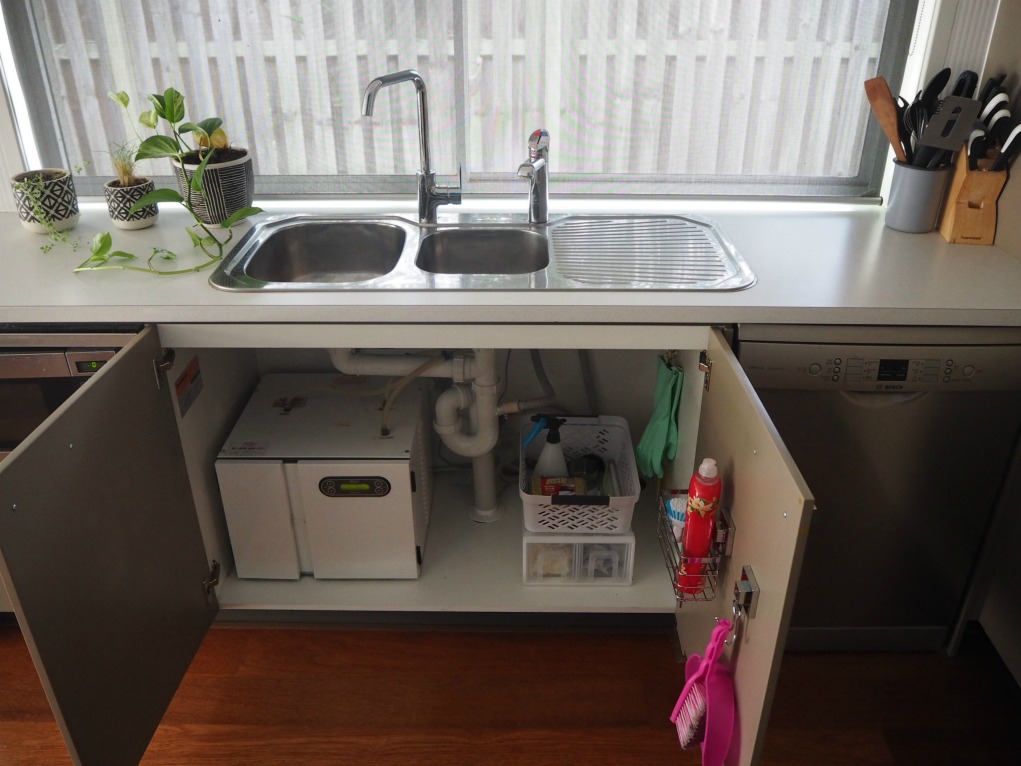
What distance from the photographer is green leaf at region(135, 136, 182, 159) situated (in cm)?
180

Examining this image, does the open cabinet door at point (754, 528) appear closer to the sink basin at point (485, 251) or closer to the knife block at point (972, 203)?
the sink basin at point (485, 251)

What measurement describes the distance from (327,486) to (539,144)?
0.88m

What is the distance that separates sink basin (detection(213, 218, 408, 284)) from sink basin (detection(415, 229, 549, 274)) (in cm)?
8

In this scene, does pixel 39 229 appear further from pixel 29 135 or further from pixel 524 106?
pixel 524 106

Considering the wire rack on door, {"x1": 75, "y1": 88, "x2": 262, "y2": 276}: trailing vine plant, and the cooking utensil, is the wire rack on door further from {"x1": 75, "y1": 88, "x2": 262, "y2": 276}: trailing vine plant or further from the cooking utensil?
{"x1": 75, "y1": 88, "x2": 262, "y2": 276}: trailing vine plant

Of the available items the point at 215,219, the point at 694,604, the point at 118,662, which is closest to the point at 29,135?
the point at 215,219

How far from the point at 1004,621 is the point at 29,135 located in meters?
2.49

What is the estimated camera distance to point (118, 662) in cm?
137

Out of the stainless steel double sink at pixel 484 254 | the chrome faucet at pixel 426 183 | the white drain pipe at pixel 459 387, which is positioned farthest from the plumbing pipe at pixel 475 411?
the chrome faucet at pixel 426 183

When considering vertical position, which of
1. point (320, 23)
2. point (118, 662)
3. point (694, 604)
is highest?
point (320, 23)

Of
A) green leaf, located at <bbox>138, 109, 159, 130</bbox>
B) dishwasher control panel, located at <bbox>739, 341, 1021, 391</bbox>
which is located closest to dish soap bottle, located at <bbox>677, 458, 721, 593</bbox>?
dishwasher control panel, located at <bbox>739, 341, 1021, 391</bbox>

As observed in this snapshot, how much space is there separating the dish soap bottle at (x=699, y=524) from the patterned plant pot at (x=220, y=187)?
1.17m

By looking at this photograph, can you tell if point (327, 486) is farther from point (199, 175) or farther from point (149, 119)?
point (149, 119)

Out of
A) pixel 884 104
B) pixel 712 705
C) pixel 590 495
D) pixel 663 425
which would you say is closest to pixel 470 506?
pixel 590 495
